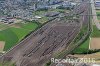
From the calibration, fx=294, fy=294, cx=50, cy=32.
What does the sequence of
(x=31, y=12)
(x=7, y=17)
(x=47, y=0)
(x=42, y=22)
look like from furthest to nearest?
(x=47, y=0) → (x=31, y=12) → (x=7, y=17) → (x=42, y=22)

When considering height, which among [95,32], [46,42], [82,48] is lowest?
[82,48]

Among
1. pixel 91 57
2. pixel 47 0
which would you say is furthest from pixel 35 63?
pixel 47 0

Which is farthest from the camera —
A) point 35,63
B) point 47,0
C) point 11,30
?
point 47,0

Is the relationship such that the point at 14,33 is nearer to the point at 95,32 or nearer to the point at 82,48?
the point at 82,48

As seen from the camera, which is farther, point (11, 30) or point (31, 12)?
point (31, 12)

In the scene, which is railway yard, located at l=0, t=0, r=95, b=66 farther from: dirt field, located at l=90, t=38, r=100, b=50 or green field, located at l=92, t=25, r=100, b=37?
dirt field, located at l=90, t=38, r=100, b=50

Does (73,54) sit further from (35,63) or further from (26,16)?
(26,16)

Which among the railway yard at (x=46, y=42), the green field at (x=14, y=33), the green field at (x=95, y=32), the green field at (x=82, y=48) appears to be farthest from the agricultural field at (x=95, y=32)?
the green field at (x=14, y=33)

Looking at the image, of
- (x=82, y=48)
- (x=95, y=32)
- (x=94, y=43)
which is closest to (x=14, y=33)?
(x=82, y=48)
